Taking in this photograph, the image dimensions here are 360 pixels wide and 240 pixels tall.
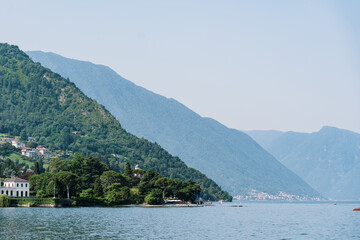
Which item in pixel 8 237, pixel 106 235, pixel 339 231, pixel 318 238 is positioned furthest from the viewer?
pixel 339 231

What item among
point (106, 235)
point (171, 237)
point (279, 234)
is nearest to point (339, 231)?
point (279, 234)

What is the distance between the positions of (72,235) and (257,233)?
33.3 m

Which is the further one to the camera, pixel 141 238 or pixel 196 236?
pixel 196 236

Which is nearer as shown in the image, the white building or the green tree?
the green tree

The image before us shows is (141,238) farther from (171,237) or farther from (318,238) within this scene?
(318,238)

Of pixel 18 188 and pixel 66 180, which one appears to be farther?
pixel 18 188

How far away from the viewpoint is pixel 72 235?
91062 mm

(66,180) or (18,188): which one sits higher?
(66,180)

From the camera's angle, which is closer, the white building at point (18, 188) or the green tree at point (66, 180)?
the green tree at point (66, 180)

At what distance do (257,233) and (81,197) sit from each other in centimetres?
10131

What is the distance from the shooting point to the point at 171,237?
9394 cm

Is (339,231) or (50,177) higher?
(50,177)

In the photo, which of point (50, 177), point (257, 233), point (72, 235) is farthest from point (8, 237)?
point (50, 177)

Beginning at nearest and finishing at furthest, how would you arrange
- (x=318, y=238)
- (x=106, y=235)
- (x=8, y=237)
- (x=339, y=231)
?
(x=8, y=237) → (x=106, y=235) → (x=318, y=238) → (x=339, y=231)
